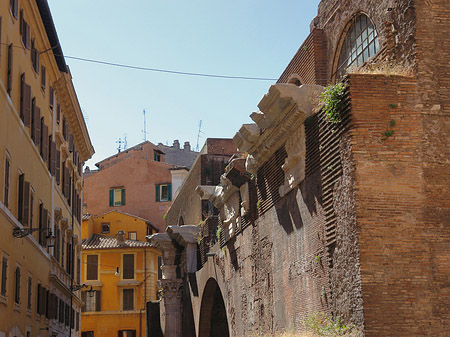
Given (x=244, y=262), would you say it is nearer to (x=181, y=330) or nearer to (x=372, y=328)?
(x=372, y=328)

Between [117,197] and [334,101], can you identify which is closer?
[334,101]

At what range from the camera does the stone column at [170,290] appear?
31.0m

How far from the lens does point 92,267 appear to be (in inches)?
1886

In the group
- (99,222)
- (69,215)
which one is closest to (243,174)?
(69,215)

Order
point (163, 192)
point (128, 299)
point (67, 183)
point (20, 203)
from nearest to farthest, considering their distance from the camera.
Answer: point (20, 203)
point (67, 183)
point (128, 299)
point (163, 192)

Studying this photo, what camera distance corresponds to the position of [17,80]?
18.4 meters

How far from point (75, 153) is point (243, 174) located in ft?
50.1

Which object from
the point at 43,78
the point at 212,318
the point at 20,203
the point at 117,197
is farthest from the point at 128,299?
the point at 20,203

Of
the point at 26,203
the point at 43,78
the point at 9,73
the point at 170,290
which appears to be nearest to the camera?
the point at 9,73

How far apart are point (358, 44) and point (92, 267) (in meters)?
34.9

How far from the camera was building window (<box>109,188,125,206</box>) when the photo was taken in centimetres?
5312

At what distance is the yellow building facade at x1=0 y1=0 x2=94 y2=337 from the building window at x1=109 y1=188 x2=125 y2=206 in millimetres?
21700

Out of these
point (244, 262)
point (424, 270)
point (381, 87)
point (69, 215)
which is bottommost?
point (424, 270)

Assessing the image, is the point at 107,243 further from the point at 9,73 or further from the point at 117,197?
the point at 9,73
